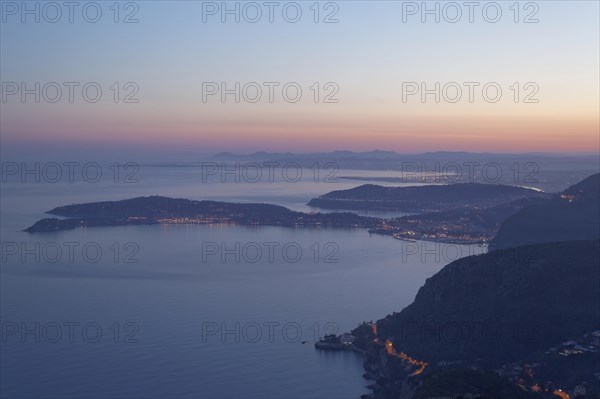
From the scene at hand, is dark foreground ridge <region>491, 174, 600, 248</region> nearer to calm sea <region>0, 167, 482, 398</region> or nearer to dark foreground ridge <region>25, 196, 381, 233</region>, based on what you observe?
calm sea <region>0, 167, 482, 398</region>

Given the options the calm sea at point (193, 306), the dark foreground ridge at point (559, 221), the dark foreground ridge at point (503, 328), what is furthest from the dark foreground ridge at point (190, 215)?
the dark foreground ridge at point (503, 328)

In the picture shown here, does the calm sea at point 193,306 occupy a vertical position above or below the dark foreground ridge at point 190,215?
below

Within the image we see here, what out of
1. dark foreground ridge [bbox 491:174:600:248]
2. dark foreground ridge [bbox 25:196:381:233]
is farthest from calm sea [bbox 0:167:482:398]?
dark foreground ridge [bbox 25:196:381:233]

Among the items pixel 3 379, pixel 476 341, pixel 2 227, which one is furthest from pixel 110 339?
pixel 2 227

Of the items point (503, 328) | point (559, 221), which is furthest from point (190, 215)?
point (503, 328)

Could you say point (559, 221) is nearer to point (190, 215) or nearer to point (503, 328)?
point (503, 328)

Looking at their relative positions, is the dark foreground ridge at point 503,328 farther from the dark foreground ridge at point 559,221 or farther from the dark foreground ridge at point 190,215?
the dark foreground ridge at point 190,215
